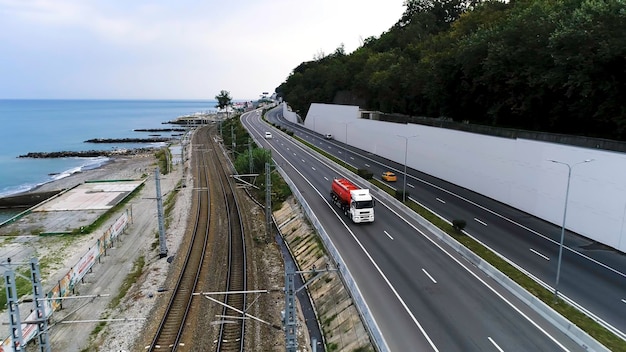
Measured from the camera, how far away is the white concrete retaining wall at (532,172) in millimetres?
32375

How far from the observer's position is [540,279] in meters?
27.9

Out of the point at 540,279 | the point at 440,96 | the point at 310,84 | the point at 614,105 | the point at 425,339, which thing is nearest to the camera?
the point at 425,339

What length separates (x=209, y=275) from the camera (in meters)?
34.2

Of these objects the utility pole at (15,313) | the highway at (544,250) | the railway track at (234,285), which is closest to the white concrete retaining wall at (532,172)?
the highway at (544,250)

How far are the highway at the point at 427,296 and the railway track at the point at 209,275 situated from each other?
8.27 m

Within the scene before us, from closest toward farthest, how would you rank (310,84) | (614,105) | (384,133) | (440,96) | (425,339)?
(425,339) → (614,105) → (440,96) → (384,133) → (310,84)

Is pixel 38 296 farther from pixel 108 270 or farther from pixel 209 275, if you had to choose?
pixel 108 270

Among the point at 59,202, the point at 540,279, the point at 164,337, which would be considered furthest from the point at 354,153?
the point at 164,337

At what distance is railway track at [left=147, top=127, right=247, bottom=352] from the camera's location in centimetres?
2483

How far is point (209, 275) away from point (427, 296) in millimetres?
17719

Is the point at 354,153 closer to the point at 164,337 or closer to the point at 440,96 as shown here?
the point at 440,96

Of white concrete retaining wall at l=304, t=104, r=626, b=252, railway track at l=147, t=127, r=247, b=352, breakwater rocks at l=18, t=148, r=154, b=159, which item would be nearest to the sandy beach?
railway track at l=147, t=127, r=247, b=352

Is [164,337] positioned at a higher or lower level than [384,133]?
lower

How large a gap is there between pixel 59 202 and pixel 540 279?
6301 centimetres
